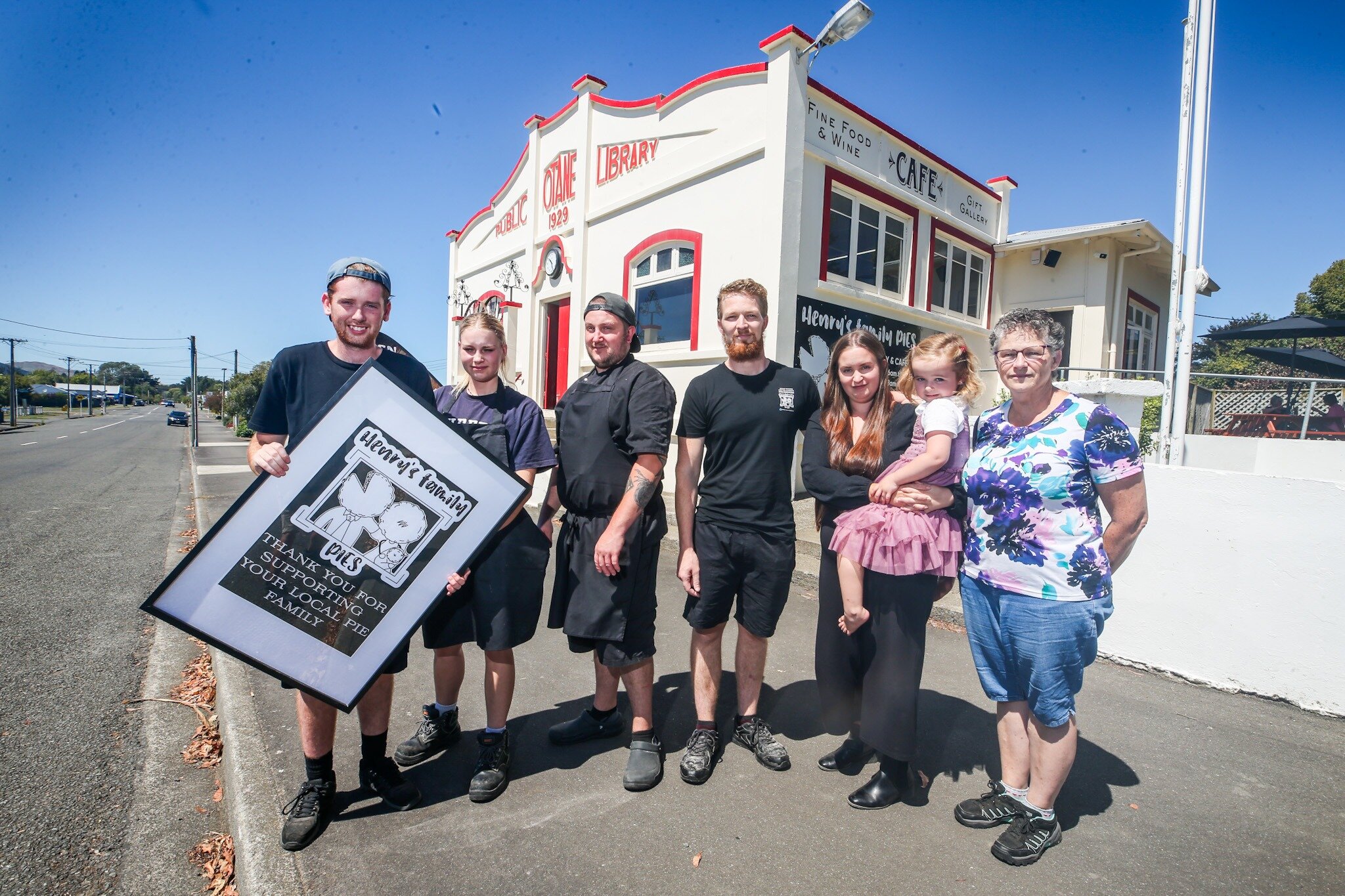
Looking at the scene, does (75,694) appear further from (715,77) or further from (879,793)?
(715,77)

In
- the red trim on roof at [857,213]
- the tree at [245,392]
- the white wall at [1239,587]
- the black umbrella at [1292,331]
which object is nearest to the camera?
the white wall at [1239,587]

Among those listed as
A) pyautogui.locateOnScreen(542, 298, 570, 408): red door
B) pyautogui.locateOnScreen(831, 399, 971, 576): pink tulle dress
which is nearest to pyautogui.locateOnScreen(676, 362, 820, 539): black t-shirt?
pyautogui.locateOnScreen(831, 399, 971, 576): pink tulle dress

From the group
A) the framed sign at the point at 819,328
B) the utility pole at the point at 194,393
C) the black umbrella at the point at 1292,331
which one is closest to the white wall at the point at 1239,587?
the framed sign at the point at 819,328

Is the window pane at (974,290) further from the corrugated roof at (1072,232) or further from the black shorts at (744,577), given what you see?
the black shorts at (744,577)

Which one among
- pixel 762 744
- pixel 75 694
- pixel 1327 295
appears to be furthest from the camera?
pixel 1327 295

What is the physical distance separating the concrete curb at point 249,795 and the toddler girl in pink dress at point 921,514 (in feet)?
7.27

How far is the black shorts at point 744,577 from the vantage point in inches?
114

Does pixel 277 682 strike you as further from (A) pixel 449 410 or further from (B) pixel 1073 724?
(B) pixel 1073 724

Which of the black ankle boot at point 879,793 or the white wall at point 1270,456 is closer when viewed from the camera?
the black ankle boot at point 879,793

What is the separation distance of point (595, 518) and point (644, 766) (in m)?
1.08

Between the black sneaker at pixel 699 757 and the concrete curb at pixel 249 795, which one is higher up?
the black sneaker at pixel 699 757

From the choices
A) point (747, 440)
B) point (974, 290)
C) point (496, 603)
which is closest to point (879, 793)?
point (747, 440)

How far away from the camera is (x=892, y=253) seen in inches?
452

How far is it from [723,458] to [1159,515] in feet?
9.93
